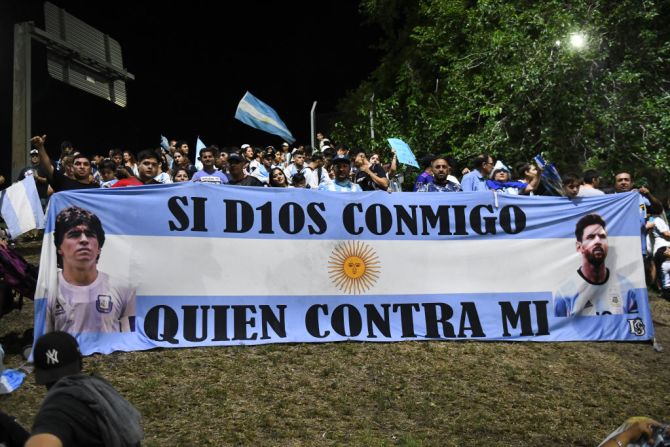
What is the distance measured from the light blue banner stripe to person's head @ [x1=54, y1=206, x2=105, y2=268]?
0.26 ft

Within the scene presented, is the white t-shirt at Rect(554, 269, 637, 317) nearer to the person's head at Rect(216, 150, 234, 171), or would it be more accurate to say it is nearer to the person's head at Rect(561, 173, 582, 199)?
the person's head at Rect(561, 173, 582, 199)

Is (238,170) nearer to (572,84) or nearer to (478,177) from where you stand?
(478,177)

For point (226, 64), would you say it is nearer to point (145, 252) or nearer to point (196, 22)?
point (196, 22)

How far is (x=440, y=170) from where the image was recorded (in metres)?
8.46

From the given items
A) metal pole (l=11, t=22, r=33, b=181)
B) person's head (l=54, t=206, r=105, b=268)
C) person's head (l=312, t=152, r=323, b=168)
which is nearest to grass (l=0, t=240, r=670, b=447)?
person's head (l=54, t=206, r=105, b=268)

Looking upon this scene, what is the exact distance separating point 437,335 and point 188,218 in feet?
9.69

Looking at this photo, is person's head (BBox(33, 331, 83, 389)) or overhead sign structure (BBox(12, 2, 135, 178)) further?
overhead sign structure (BBox(12, 2, 135, 178))

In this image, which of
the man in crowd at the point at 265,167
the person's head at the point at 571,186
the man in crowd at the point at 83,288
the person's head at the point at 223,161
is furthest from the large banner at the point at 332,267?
the person's head at the point at 223,161

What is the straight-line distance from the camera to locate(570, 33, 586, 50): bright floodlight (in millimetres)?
13487

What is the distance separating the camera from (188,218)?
725 centimetres

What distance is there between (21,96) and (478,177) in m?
10.4

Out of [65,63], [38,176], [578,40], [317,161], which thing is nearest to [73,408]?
[38,176]

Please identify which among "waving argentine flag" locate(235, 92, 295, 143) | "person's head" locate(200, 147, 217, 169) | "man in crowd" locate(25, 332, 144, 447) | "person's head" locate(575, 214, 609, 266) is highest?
"waving argentine flag" locate(235, 92, 295, 143)

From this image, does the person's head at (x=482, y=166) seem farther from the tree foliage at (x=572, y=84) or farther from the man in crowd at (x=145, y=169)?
the man in crowd at (x=145, y=169)
